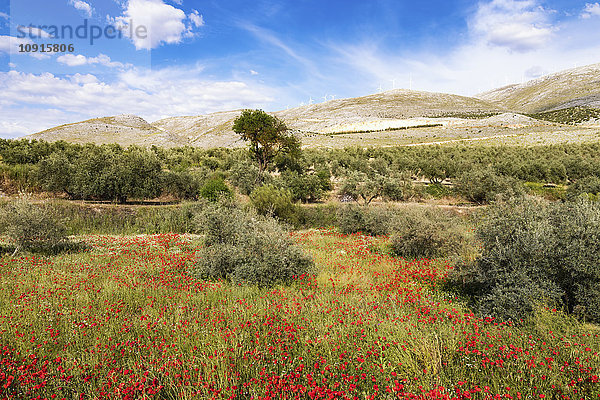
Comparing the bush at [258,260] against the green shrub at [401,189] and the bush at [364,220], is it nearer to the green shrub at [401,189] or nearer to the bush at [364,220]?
the bush at [364,220]

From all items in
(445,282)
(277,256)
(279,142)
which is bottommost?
(445,282)

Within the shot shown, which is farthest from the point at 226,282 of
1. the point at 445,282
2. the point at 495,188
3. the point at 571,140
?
the point at 571,140

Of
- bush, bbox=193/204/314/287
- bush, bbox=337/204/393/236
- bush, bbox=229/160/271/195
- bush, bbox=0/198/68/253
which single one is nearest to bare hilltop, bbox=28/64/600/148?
bush, bbox=229/160/271/195

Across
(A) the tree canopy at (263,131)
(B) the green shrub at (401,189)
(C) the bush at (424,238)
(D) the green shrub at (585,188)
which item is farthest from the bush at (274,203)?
(D) the green shrub at (585,188)

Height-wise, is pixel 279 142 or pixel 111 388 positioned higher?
pixel 279 142

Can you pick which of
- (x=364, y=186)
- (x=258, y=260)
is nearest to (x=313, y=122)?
(x=364, y=186)

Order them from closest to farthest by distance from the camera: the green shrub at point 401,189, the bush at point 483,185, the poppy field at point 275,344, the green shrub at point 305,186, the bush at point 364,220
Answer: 1. the poppy field at point 275,344
2. the bush at point 364,220
3. the bush at point 483,185
4. the green shrub at point 401,189
5. the green shrub at point 305,186

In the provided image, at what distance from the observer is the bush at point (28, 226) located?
934cm

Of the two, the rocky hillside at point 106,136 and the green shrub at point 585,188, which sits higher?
the rocky hillside at point 106,136

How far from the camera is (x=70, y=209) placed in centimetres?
1662

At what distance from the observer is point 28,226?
945 cm

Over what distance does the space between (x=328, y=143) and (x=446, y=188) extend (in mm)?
34690

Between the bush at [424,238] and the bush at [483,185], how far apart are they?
14328 millimetres

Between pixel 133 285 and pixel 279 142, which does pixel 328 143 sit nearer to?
pixel 279 142
